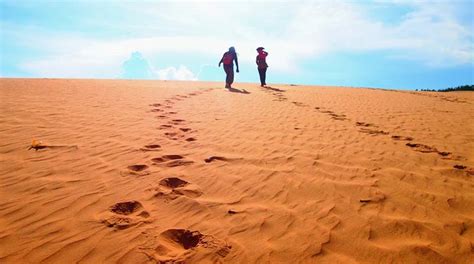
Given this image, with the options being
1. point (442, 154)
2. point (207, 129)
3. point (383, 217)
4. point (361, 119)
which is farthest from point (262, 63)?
point (383, 217)

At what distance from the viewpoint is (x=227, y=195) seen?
3.03 m

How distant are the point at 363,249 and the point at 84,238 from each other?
81.2 inches

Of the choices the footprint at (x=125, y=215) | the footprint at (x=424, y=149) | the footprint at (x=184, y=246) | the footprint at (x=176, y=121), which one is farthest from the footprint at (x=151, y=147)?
the footprint at (x=424, y=149)

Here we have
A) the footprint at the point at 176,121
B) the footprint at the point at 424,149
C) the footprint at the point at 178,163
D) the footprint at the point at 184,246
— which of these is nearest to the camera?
the footprint at the point at 184,246

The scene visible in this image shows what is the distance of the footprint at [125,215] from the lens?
2.44 meters

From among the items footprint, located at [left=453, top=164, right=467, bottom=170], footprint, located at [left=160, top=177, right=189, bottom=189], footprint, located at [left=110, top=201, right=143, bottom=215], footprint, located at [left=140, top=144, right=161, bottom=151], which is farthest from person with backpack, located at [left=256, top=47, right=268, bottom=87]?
footprint, located at [left=110, top=201, right=143, bottom=215]

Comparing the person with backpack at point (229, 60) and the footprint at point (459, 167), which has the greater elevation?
the person with backpack at point (229, 60)

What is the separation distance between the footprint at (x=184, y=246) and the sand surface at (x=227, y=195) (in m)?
0.01

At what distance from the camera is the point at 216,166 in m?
3.79

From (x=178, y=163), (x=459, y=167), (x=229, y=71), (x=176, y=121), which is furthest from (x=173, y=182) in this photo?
(x=229, y=71)

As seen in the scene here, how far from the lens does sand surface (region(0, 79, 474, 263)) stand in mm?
2203

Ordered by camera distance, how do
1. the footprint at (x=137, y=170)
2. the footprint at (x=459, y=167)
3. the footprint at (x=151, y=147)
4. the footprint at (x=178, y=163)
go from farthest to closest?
1. the footprint at (x=151, y=147)
2. the footprint at (x=459, y=167)
3. the footprint at (x=178, y=163)
4. the footprint at (x=137, y=170)

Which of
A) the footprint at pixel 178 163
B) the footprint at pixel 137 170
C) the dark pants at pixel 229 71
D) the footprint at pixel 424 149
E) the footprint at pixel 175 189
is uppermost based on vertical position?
the dark pants at pixel 229 71

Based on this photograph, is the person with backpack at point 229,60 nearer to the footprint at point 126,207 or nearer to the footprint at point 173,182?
the footprint at point 173,182
